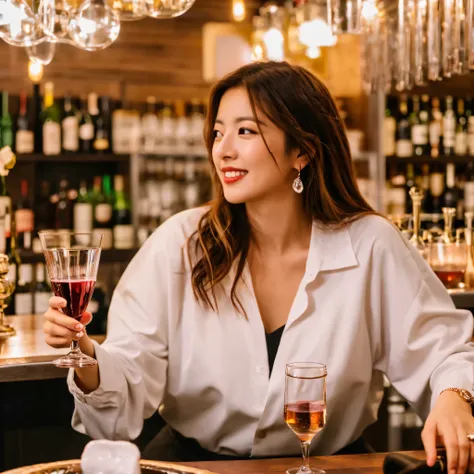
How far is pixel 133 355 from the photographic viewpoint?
6.25ft

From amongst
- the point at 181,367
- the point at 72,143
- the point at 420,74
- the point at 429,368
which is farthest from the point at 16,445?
the point at 72,143

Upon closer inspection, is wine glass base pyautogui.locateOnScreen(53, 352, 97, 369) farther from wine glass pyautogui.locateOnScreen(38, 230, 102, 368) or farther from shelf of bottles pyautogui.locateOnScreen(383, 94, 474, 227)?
shelf of bottles pyautogui.locateOnScreen(383, 94, 474, 227)

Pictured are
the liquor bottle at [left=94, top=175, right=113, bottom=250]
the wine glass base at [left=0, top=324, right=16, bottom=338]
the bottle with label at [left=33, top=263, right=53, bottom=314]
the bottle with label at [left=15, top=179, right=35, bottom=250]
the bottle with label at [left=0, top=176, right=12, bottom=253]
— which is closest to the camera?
the wine glass base at [left=0, top=324, right=16, bottom=338]

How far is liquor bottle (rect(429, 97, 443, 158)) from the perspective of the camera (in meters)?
5.55

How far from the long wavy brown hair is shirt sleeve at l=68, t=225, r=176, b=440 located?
9 cm

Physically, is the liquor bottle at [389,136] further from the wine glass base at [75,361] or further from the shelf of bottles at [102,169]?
the wine glass base at [75,361]

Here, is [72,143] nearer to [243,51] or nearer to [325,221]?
[243,51]

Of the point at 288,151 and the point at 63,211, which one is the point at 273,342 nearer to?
the point at 288,151

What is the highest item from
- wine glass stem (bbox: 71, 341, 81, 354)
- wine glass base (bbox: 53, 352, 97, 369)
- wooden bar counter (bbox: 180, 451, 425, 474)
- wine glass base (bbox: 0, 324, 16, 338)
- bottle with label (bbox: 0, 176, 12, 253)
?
bottle with label (bbox: 0, 176, 12, 253)

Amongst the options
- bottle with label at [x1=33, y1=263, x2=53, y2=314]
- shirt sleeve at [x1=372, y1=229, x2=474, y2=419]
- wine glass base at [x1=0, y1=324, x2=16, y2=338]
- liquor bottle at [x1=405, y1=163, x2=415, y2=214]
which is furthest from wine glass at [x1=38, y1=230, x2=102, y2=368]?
liquor bottle at [x1=405, y1=163, x2=415, y2=214]

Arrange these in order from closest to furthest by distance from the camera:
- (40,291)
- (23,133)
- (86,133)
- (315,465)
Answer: (315,465)
(40,291)
(23,133)
(86,133)

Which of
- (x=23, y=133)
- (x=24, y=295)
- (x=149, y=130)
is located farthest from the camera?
(x=149, y=130)

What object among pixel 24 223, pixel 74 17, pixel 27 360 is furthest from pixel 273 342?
pixel 24 223

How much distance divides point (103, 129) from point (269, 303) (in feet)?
11.1
